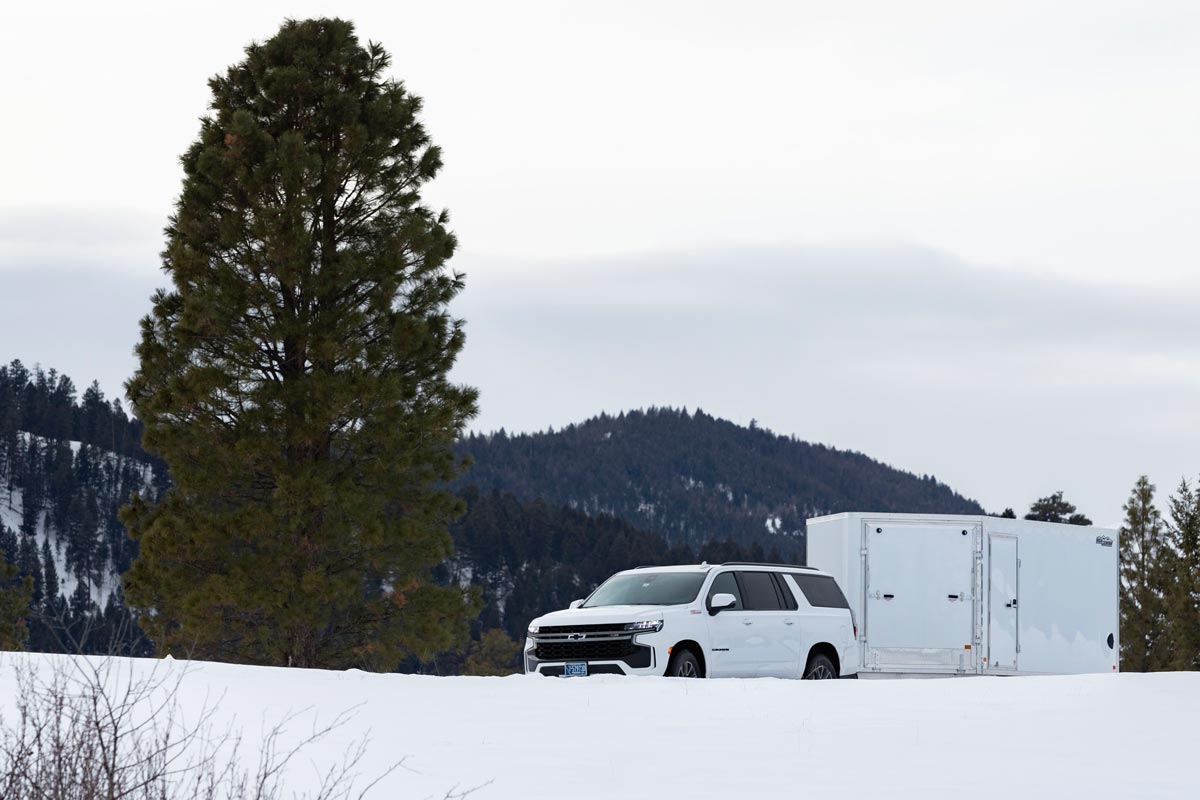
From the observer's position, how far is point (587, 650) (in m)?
17.1

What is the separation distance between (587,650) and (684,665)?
1.08m

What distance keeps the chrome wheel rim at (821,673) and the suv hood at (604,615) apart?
2.41 m

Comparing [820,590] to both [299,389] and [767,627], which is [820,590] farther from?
[299,389]

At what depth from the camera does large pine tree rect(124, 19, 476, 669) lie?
88.8 ft

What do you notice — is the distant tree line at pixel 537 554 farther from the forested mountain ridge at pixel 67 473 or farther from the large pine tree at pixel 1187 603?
the large pine tree at pixel 1187 603

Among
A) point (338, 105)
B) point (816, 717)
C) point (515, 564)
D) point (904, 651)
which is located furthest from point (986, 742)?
point (515, 564)

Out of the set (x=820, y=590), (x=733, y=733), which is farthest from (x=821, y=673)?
(x=733, y=733)

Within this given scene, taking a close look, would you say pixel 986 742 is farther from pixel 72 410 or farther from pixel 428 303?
pixel 72 410

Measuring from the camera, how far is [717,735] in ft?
40.5

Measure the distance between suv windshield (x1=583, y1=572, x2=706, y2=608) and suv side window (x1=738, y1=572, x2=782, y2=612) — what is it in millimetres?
572

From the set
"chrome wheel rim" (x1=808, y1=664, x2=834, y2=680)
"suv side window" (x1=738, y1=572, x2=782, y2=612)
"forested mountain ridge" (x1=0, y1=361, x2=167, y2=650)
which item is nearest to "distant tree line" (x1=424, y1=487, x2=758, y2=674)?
"forested mountain ridge" (x1=0, y1=361, x2=167, y2=650)

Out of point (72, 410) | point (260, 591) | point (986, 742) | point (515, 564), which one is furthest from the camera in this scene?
point (72, 410)

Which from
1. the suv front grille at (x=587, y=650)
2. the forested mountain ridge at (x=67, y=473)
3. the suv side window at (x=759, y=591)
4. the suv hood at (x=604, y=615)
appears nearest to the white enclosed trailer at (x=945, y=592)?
the suv side window at (x=759, y=591)

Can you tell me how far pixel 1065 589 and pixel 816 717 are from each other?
34.9ft
